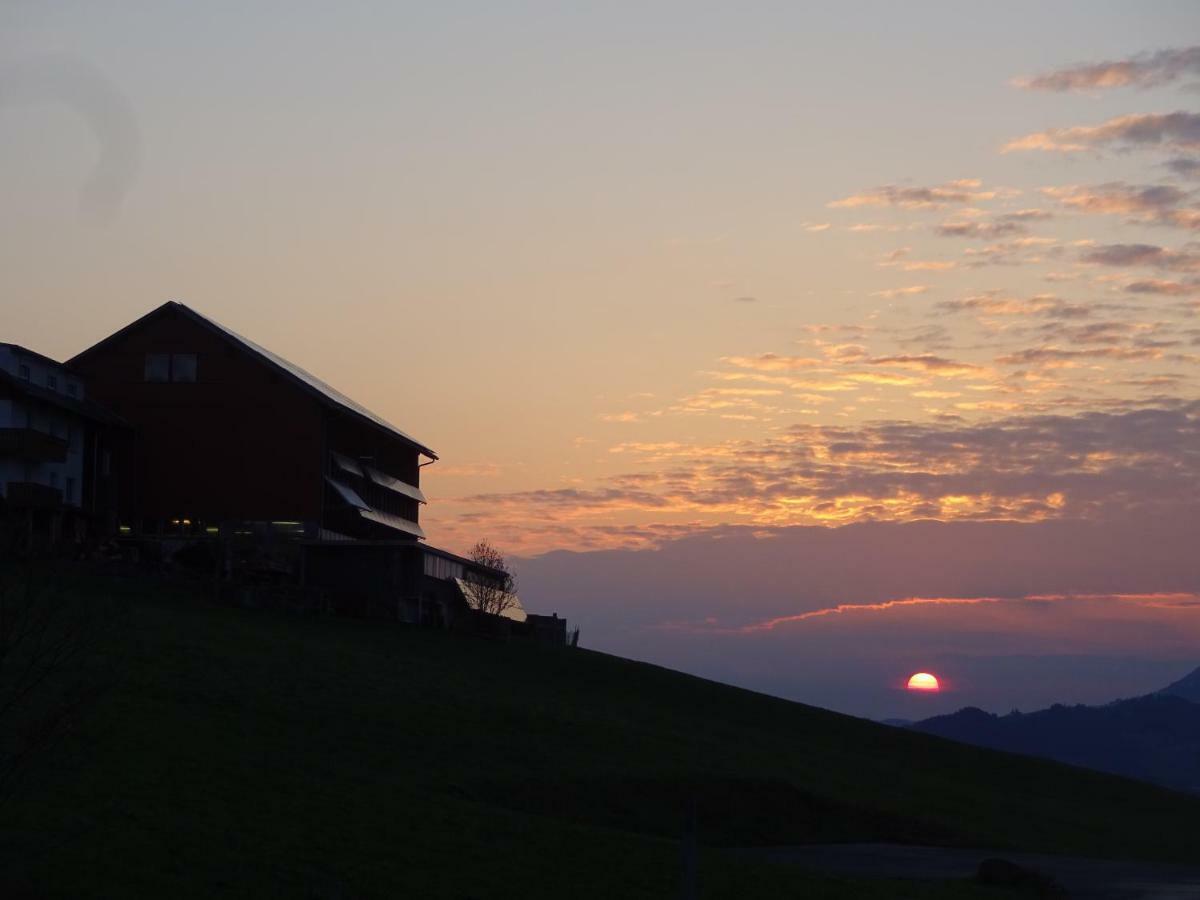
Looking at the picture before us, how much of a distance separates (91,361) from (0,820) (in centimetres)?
6423

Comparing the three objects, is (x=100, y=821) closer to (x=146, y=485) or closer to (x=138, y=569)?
(x=138, y=569)

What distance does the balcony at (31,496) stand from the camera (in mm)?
77500

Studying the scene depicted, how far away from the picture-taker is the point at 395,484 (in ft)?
341

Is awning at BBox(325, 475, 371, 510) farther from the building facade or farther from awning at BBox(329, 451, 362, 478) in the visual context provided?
the building facade

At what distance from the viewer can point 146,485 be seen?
290 ft

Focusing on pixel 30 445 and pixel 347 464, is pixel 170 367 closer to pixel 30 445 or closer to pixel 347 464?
pixel 347 464

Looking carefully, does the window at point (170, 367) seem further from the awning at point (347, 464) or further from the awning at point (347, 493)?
the awning at point (347, 493)

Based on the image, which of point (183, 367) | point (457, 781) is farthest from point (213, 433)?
point (457, 781)

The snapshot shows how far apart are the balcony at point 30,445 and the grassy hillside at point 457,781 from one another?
15.6m

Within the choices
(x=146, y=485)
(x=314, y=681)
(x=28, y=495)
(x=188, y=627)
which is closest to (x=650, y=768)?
(x=314, y=681)

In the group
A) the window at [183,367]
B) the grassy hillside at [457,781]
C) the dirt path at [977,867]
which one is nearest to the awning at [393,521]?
the window at [183,367]

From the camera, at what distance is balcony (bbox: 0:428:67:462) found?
78.4m

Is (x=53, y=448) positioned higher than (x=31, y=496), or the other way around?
(x=53, y=448)

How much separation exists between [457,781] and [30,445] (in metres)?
44.9
